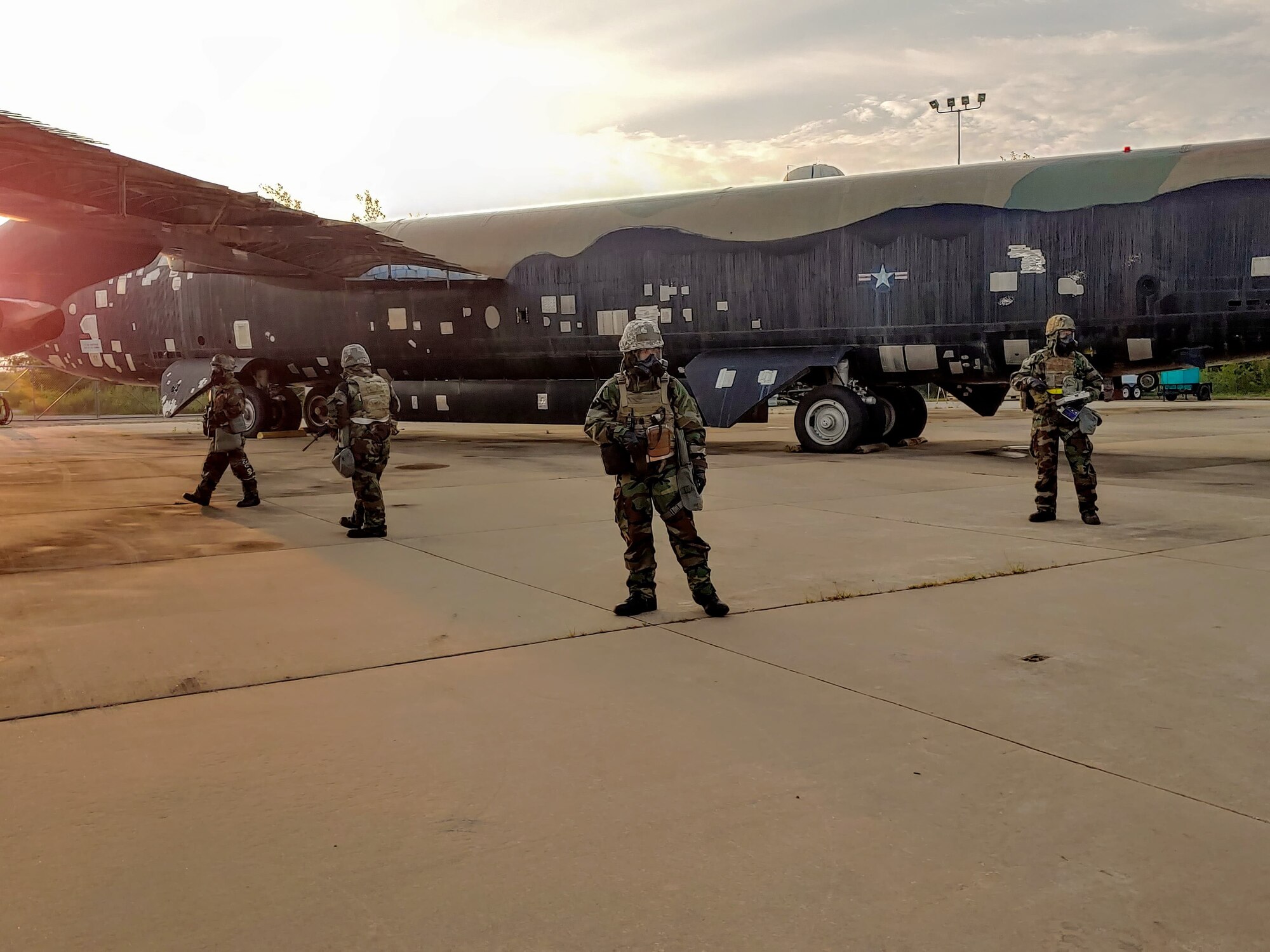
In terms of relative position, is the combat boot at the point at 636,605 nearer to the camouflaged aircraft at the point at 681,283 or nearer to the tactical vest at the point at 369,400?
the tactical vest at the point at 369,400

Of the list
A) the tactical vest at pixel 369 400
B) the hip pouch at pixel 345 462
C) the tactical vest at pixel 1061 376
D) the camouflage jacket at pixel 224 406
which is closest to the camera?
the hip pouch at pixel 345 462

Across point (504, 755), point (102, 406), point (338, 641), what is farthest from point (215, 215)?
point (102, 406)

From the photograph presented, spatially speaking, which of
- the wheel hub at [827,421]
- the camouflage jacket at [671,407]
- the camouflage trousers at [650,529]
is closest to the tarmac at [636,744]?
the camouflage trousers at [650,529]

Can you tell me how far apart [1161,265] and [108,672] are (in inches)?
591

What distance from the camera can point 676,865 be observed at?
3.30 meters

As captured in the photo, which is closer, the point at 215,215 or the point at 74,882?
the point at 74,882

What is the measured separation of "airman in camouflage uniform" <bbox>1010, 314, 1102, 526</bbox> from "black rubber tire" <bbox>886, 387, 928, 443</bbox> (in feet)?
30.5

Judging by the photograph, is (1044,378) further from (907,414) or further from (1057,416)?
(907,414)

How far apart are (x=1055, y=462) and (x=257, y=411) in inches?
748

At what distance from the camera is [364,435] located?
9945 millimetres

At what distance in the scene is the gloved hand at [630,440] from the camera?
659 cm

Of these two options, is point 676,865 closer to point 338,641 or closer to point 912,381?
point 338,641

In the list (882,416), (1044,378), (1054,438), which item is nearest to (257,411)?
(882,416)

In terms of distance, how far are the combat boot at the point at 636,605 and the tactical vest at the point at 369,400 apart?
4.17 meters
